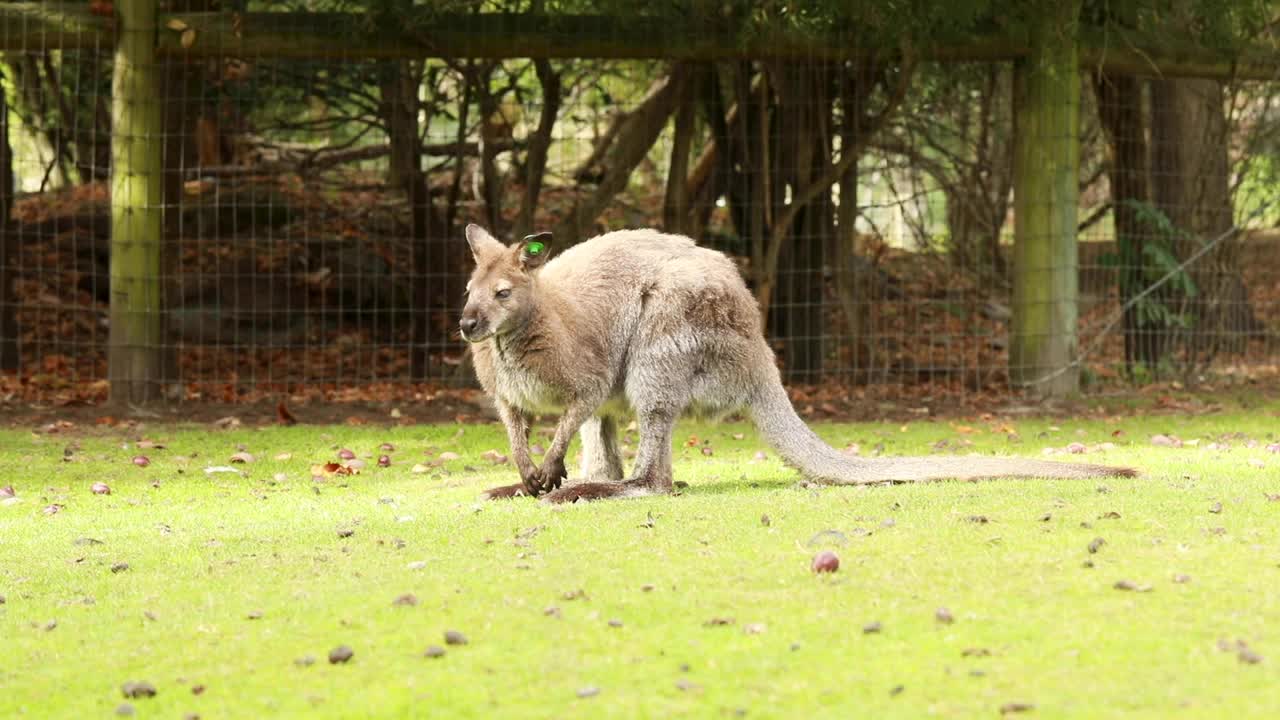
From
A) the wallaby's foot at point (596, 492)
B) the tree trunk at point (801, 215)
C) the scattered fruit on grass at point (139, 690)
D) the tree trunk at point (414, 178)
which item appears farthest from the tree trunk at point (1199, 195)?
the scattered fruit on grass at point (139, 690)

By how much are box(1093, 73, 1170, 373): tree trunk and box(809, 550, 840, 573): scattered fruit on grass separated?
7816mm

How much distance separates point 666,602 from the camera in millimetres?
4605

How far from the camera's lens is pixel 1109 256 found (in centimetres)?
1264

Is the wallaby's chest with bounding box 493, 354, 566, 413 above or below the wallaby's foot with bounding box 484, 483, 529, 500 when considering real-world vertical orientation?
above

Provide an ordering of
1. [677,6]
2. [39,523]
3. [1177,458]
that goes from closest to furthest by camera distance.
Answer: [39,523]
[1177,458]
[677,6]

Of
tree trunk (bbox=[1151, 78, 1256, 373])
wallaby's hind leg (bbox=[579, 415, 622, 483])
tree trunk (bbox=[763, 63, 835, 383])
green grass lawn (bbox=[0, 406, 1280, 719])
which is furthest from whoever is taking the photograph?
tree trunk (bbox=[1151, 78, 1256, 373])

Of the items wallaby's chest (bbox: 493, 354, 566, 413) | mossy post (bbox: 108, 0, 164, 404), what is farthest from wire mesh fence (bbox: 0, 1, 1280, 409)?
wallaby's chest (bbox: 493, 354, 566, 413)

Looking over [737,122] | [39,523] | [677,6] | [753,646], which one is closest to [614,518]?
[753,646]

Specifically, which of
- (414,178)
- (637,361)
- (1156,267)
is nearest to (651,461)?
(637,361)

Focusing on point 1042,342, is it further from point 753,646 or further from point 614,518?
point 753,646

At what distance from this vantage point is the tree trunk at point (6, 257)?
39.2ft

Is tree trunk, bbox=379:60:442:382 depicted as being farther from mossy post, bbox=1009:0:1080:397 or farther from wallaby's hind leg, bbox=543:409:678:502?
wallaby's hind leg, bbox=543:409:678:502

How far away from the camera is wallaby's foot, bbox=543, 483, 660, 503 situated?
6.55 m

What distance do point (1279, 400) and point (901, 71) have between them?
→ 3.48m
